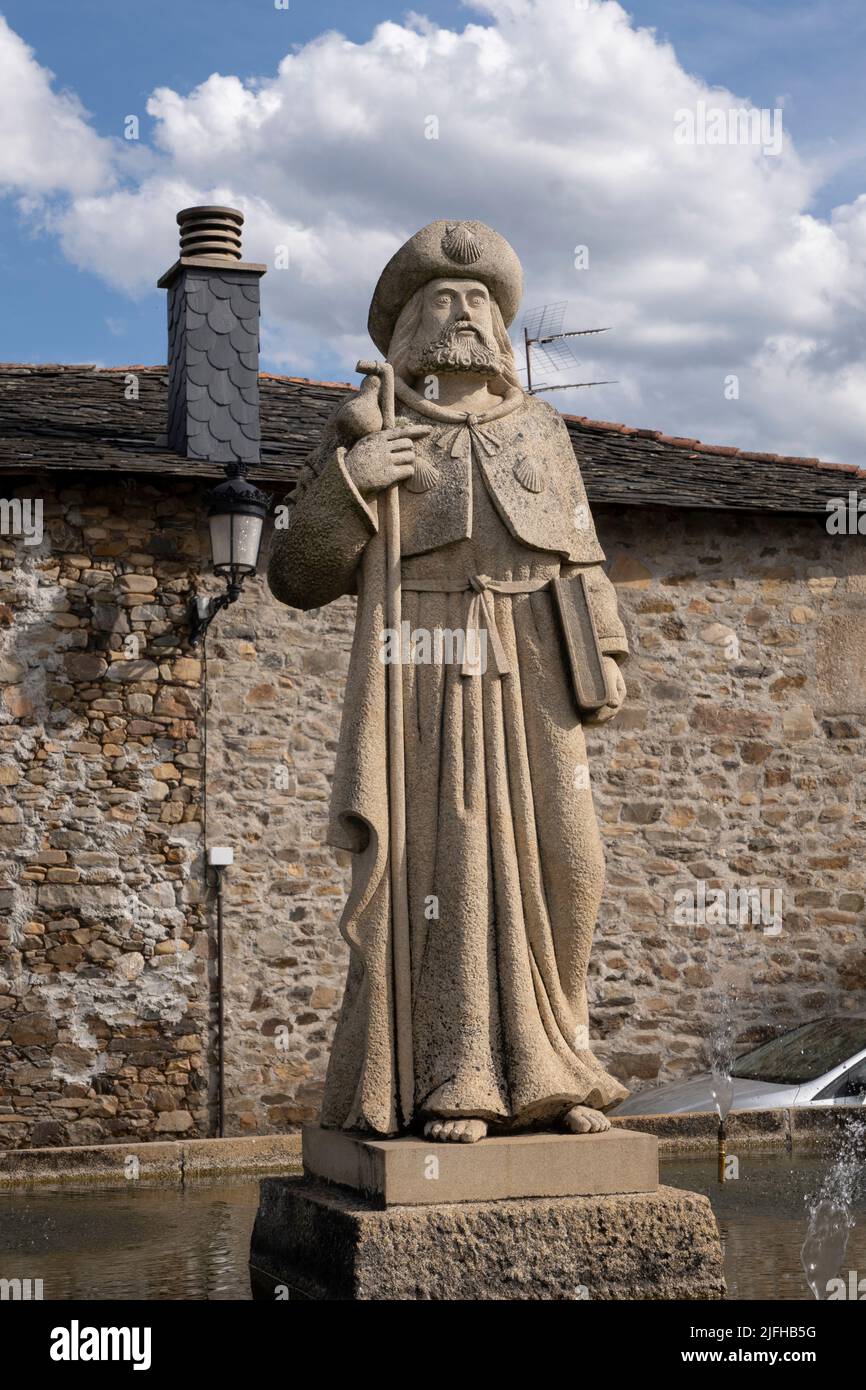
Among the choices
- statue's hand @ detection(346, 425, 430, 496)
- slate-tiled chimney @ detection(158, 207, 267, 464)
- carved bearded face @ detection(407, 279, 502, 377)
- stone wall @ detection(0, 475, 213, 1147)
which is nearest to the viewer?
Result: statue's hand @ detection(346, 425, 430, 496)

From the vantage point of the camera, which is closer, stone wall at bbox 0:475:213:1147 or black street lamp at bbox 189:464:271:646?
black street lamp at bbox 189:464:271:646

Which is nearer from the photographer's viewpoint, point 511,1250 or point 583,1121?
point 511,1250

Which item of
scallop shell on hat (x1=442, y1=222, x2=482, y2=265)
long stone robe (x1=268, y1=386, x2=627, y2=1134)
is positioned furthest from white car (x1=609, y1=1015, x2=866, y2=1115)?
scallop shell on hat (x1=442, y1=222, x2=482, y2=265)

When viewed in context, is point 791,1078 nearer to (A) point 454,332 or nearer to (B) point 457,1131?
(B) point 457,1131

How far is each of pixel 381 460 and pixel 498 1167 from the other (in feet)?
6.18

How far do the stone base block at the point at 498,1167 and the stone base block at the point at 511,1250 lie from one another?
1.3 inches

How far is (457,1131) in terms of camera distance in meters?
4.29

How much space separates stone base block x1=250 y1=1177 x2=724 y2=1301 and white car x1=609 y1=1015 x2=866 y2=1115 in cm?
436

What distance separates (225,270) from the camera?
12.8 metres

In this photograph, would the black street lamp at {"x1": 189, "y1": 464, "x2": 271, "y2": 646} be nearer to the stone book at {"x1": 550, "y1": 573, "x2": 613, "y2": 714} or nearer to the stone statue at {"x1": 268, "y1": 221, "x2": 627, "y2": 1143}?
the stone statue at {"x1": 268, "y1": 221, "x2": 627, "y2": 1143}

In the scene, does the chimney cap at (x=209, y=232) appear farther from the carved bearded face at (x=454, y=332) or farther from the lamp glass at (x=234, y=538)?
the carved bearded face at (x=454, y=332)

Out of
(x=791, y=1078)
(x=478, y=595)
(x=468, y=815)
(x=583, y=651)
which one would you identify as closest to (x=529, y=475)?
(x=478, y=595)

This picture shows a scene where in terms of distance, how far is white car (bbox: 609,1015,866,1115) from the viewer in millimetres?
9078

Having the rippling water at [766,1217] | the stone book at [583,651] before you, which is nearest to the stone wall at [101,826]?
the rippling water at [766,1217]
